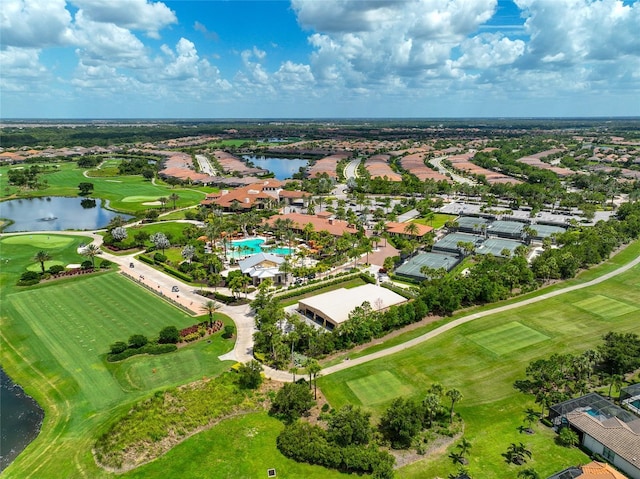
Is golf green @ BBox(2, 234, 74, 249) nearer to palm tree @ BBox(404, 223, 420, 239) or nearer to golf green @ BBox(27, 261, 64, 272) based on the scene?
golf green @ BBox(27, 261, 64, 272)

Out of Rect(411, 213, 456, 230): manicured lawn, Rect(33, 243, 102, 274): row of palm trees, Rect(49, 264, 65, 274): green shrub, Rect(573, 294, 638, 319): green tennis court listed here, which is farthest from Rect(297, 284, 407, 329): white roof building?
Rect(411, 213, 456, 230): manicured lawn

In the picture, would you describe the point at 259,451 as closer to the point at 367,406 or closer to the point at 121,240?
the point at 367,406

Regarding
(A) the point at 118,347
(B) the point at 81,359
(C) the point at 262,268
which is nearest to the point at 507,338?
(C) the point at 262,268

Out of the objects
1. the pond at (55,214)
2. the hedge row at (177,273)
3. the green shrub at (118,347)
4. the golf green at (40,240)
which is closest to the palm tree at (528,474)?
the green shrub at (118,347)

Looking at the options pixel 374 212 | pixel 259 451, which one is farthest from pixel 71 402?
pixel 374 212

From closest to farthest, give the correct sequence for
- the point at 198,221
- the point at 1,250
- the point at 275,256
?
1. the point at 275,256
2. the point at 1,250
3. the point at 198,221

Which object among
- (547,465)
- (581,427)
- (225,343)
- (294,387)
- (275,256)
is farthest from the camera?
(275,256)

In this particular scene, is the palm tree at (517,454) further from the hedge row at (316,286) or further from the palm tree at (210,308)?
the palm tree at (210,308)
